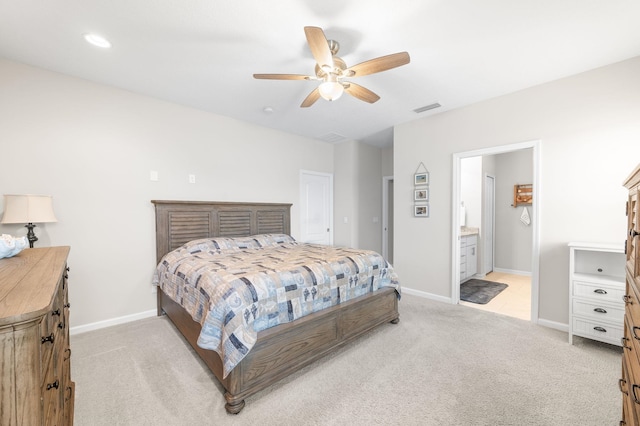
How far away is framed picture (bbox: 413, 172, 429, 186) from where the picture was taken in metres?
3.94

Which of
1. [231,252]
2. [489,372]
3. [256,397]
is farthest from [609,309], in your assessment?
[231,252]

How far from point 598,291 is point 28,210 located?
508 centimetres

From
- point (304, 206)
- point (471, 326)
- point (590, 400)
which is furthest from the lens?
point (304, 206)

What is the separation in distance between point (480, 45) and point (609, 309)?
2.57 meters

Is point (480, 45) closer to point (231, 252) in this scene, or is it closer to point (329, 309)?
point (329, 309)

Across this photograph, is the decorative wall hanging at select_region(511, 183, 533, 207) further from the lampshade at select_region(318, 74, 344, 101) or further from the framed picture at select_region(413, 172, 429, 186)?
the lampshade at select_region(318, 74, 344, 101)

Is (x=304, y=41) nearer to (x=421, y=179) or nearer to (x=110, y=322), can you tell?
(x=421, y=179)

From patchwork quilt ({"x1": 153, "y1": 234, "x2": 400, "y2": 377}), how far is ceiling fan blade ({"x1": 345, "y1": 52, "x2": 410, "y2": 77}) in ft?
5.46

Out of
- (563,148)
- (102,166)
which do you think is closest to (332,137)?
(563,148)

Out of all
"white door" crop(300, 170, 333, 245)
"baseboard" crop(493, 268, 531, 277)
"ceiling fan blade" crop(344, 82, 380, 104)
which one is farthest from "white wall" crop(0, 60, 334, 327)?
"baseboard" crop(493, 268, 531, 277)

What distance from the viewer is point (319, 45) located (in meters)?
1.81

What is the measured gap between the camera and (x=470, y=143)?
11.5 feet

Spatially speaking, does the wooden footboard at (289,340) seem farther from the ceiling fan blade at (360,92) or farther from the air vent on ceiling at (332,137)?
the air vent on ceiling at (332,137)

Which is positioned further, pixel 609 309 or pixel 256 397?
pixel 609 309
